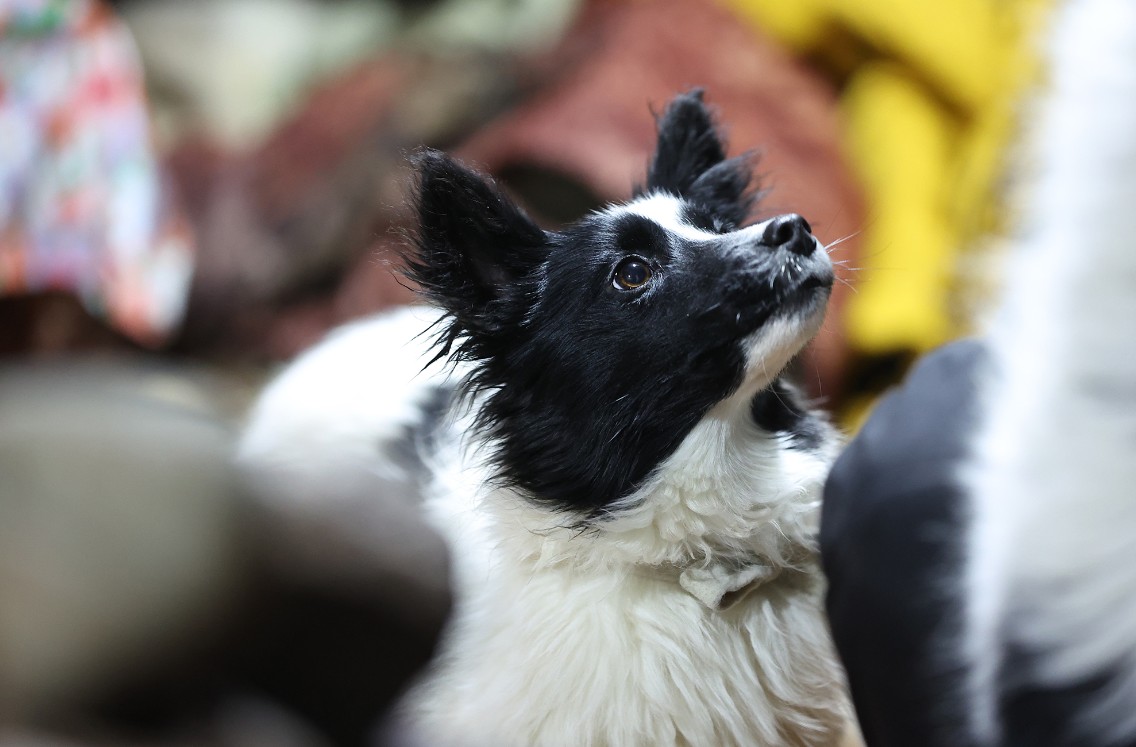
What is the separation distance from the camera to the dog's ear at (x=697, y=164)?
111cm

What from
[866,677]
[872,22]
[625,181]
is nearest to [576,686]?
[866,677]

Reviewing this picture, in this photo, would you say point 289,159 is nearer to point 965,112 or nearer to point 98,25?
point 98,25

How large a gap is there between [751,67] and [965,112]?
0.51 m

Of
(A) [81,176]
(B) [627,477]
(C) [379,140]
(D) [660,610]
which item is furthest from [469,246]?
(A) [81,176]

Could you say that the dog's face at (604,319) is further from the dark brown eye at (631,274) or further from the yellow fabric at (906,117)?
the yellow fabric at (906,117)

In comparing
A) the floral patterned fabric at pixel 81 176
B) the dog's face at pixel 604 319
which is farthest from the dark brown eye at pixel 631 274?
the floral patterned fabric at pixel 81 176

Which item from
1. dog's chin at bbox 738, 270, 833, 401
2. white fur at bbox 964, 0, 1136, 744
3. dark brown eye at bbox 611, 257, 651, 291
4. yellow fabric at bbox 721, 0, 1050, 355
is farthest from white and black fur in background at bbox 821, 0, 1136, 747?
yellow fabric at bbox 721, 0, 1050, 355

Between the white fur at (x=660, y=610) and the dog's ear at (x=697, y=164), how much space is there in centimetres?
27

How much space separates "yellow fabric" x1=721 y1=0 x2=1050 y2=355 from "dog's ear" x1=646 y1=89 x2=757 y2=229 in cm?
88

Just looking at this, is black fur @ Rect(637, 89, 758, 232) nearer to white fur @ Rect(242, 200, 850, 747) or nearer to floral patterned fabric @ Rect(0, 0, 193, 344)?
white fur @ Rect(242, 200, 850, 747)

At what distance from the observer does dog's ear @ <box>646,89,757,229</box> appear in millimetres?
1111

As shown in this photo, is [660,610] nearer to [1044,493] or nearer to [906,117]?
[1044,493]

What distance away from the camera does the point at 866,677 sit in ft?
2.30

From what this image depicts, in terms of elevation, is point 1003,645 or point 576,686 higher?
point 1003,645
